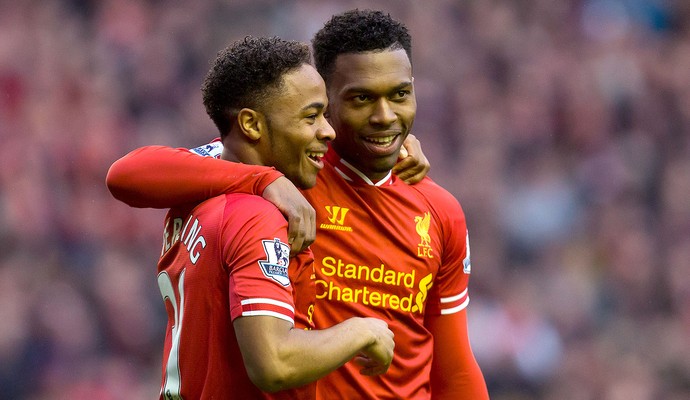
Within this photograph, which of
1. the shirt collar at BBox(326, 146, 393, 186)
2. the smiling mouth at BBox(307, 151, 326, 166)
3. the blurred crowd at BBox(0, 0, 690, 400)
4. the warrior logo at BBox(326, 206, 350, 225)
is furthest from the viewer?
the blurred crowd at BBox(0, 0, 690, 400)

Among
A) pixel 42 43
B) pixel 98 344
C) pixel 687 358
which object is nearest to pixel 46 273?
pixel 98 344

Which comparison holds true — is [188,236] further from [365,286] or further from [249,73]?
[365,286]

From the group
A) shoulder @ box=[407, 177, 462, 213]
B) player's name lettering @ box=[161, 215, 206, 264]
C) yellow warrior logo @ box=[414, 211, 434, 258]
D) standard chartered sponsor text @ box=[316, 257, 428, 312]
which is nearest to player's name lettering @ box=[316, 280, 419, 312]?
standard chartered sponsor text @ box=[316, 257, 428, 312]

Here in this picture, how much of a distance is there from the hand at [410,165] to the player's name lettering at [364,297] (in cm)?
49

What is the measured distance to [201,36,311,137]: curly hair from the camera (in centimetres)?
347

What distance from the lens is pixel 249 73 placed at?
11.4 feet

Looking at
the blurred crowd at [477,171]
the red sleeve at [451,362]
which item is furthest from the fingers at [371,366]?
the blurred crowd at [477,171]

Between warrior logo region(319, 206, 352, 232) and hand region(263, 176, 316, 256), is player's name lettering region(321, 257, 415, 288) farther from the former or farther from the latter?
hand region(263, 176, 316, 256)

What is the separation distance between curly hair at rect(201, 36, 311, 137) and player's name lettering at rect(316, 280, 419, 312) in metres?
0.72

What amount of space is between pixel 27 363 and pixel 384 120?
461 centimetres

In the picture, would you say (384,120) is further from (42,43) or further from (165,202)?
(42,43)

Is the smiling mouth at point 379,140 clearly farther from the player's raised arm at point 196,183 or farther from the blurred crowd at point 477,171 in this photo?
the blurred crowd at point 477,171

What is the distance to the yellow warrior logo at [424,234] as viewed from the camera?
13.6ft

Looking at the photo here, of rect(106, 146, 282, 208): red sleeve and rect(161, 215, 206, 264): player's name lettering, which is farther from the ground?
→ rect(106, 146, 282, 208): red sleeve
